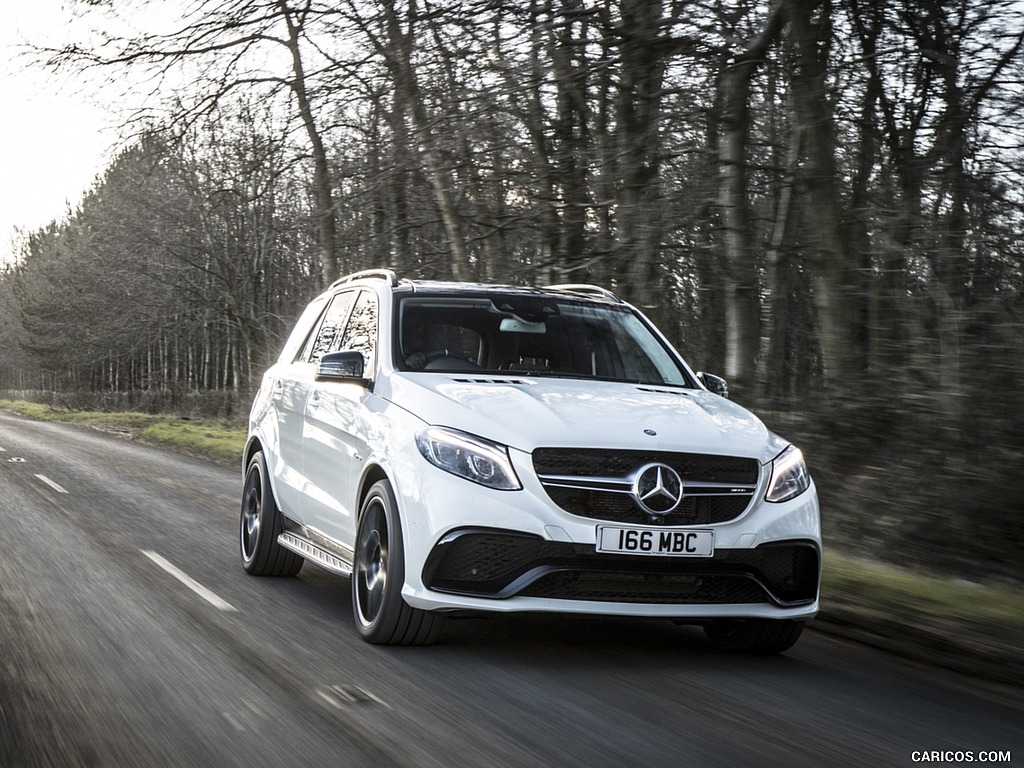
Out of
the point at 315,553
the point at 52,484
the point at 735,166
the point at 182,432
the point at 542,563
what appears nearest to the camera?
the point at 542,563

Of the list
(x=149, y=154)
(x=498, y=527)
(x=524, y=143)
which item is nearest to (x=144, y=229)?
(x=149, y=154)

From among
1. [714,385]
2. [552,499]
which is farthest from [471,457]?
[714,385]

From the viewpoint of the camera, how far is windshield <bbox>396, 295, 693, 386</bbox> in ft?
23.4

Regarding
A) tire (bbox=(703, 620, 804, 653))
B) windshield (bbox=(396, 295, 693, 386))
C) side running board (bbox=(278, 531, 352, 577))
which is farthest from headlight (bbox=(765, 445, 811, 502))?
side running board (bbox=(278, 531, 352, 577))

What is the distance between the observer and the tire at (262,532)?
8414mm

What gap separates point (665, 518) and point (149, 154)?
1477 cm

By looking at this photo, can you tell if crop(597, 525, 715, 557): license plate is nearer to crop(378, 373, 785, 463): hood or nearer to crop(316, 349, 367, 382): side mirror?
crop(378, 373, 785, 463): hood

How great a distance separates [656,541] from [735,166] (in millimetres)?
7739

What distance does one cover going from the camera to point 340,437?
703 centimetres

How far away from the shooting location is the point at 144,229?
35562 millimetres

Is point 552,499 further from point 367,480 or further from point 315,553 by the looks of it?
point 315,553

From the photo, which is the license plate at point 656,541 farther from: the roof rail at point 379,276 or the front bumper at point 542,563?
the roof rail at point 379,276

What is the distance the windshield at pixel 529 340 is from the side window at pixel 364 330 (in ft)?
0.61

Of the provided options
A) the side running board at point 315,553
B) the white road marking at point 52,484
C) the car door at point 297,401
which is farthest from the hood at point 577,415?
the white road marking at point 52,484
